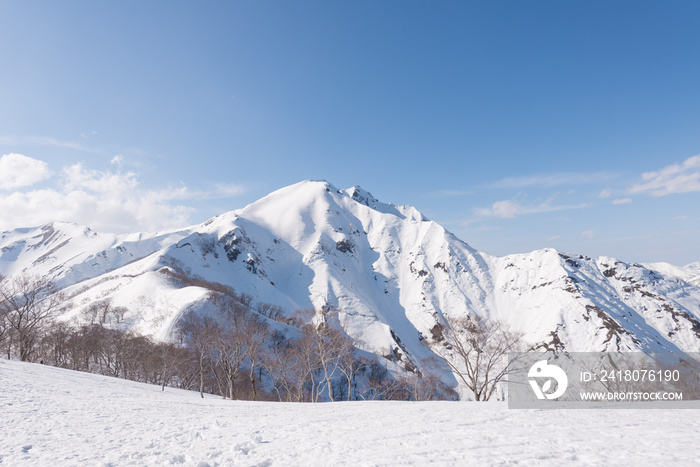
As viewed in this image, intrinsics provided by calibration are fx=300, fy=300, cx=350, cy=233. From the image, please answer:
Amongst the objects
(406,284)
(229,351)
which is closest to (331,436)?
(229,351)

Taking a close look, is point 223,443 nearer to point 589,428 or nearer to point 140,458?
point 140,458

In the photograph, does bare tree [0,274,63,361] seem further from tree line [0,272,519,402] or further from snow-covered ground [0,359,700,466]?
snow-covered ground [0,359,700,466]

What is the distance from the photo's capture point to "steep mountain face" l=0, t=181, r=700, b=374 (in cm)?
10550

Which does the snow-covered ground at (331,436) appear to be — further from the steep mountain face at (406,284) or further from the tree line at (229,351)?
the steep mountain face at (406,284)

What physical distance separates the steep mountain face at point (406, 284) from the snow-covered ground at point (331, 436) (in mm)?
72126

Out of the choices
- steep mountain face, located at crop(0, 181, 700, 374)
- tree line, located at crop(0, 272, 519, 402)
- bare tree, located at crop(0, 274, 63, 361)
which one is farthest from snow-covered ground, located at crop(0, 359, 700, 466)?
steep mountain face, located at crop(0, 181, 700, 374)

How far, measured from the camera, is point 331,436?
30.8 feet

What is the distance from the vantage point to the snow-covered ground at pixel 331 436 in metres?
7.29

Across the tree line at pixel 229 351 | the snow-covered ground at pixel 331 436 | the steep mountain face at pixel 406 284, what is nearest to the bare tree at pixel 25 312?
the tree line at pixel 229 351

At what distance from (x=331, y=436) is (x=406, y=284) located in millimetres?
157058

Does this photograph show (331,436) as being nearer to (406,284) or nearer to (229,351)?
(229,351)

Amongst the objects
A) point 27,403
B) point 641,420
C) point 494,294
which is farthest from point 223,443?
point 494,294

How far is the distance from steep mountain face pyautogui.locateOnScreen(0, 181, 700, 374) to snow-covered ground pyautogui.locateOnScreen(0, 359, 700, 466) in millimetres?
72126

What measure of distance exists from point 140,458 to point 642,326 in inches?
6691
